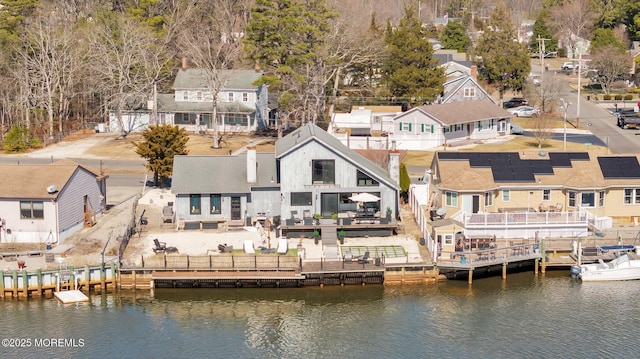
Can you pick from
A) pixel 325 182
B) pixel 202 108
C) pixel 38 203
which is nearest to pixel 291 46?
pixel 202 108

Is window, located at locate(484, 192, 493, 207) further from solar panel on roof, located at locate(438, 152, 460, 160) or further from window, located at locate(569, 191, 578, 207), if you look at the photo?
window, located at locate(569, 191, 578, 207)

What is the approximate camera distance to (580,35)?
161m

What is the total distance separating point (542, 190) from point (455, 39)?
310 feet

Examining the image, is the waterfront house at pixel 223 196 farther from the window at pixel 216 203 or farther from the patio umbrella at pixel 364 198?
the patio umbrella at pixel 364 198

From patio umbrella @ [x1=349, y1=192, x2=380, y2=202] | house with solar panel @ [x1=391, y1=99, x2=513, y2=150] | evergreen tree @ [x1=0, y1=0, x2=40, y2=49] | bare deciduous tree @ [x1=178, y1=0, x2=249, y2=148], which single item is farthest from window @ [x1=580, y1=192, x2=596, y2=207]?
evergreen tree @ [x1=0, y1=0, x2=40, y2=49]

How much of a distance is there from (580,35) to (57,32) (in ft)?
312

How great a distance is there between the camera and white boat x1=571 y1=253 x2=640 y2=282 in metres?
53.9

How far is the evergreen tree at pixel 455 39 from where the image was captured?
5965 inches

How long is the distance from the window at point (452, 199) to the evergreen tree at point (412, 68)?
130ft

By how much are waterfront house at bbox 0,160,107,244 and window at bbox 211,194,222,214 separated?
8.48 metres

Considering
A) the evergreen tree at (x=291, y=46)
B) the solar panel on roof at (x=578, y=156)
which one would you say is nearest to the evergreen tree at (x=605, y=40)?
the evergreen tree at (x=291, y=46)

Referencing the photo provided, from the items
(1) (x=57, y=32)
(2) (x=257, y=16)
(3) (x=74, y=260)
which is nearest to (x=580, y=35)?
(2) (x=257, y=16)

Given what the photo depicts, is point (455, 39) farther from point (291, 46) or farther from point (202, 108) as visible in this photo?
point (202, 108)

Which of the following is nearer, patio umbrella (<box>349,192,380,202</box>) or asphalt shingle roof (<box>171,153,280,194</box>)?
patio umbrella (<box>349,192,380,202</box>)
